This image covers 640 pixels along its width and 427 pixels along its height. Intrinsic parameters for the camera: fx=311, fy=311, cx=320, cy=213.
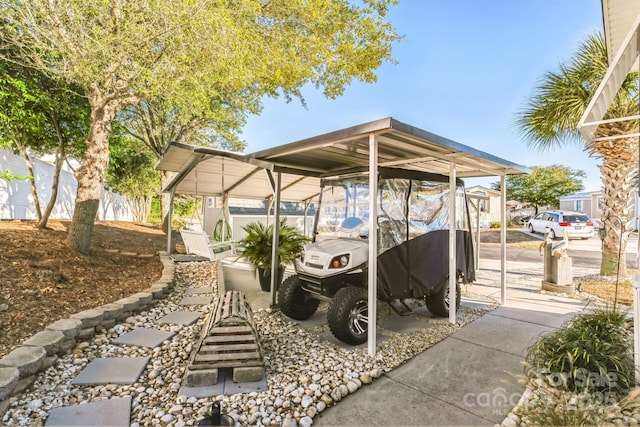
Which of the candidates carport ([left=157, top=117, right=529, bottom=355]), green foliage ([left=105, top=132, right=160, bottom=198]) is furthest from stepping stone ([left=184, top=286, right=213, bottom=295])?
green foliage ([left=105, top=132, right=160, bottom=198])

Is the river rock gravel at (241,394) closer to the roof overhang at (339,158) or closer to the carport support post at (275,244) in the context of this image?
the carport support post at (275,244)

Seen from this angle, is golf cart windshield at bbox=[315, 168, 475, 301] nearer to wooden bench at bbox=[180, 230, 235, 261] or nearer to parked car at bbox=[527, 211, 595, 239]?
wooden bench at bbox=[180, 230, 235, 261]

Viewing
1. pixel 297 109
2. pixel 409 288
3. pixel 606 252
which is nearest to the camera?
pixel 409 288

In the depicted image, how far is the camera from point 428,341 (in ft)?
11.8

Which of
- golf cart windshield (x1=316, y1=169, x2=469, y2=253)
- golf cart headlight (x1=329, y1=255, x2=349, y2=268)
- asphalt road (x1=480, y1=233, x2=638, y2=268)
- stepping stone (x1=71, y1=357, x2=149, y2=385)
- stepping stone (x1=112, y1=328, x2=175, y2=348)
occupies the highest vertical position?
golf cart windshield (x1=316, y1=169, x2=469, y2=253)

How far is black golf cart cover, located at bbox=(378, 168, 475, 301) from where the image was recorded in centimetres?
372

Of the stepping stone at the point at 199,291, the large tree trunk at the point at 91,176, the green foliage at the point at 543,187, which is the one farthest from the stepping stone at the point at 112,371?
the green foliage at the point at 543,187

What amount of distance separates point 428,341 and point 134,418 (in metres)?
2.91

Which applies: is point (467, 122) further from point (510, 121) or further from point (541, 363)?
point (541, 363)

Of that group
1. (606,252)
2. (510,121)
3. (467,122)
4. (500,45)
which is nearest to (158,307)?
(510,121)

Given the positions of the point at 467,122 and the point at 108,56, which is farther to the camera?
the point at 467,122

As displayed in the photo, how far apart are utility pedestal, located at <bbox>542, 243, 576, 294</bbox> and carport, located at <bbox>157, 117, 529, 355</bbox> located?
4.63 ft

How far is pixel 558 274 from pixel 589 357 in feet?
13.8

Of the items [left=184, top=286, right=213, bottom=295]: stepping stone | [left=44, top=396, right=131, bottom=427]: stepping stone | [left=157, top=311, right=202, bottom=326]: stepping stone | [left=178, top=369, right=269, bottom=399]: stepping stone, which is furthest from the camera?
[left=184, top=286, right=213, bottom=295]: stepping stone
